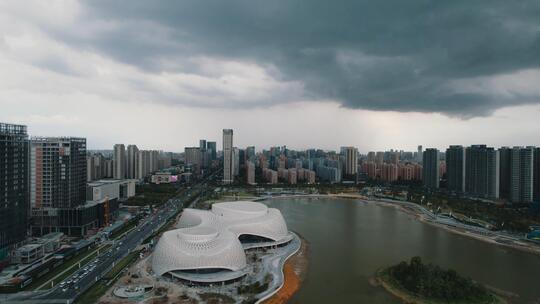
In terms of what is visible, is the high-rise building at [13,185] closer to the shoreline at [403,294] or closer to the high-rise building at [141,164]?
the shoreline at [403,294]

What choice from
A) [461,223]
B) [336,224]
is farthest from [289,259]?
[461,223]

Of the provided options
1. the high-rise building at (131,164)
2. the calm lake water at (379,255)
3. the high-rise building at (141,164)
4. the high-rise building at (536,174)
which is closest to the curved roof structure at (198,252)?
the calm lake water at (379,255)

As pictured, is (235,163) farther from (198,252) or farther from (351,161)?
(198,252)

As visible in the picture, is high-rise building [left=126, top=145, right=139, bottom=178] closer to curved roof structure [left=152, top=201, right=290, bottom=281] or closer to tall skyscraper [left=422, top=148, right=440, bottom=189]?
curved roof structure [left=152, top=201, right=290, bottom=281]

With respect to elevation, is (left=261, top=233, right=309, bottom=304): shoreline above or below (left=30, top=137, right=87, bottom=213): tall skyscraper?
below

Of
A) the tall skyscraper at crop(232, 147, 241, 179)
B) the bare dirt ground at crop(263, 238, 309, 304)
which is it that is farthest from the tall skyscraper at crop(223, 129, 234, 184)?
the bare dirt ground at crop(263, 238, 309, 304)
